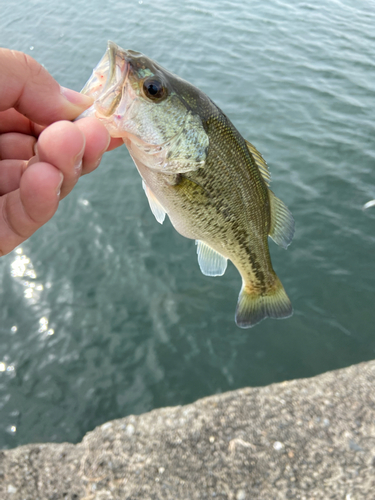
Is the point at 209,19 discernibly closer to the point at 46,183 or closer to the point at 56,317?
the point at 56,317

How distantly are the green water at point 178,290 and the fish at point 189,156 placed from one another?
6.39 ft

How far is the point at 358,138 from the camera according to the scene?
7238 millimetres

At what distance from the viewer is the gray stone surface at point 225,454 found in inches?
106

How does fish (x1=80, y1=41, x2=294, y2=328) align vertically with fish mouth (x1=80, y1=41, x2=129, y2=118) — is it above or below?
below

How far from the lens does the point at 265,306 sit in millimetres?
3033

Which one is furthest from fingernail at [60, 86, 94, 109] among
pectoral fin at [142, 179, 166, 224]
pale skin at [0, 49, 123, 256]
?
pectoral fin at [142, 179, 166, 224]

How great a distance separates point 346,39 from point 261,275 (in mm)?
11111

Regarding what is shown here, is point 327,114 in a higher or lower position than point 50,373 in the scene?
higher

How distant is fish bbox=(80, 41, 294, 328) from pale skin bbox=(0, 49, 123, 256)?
0.49 ft

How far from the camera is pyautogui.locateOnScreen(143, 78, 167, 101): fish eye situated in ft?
6.27

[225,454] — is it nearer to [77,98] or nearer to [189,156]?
[189,156]

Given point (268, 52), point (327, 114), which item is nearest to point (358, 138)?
point (327, 114)

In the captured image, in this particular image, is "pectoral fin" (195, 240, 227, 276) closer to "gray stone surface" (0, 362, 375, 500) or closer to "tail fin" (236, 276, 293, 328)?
"tail fin" (236, 276, 293, 328)

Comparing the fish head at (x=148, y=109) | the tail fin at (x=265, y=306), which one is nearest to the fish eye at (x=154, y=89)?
the fish head at (x=148, y=109)
